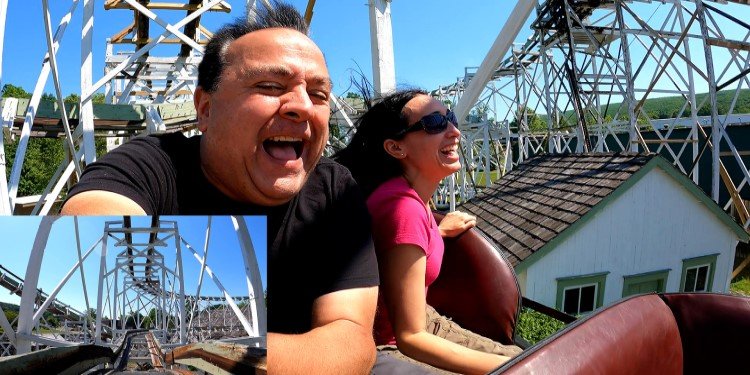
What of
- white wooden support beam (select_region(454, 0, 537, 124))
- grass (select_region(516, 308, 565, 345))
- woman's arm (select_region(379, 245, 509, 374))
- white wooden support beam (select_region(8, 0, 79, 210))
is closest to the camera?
woman's arm (select_region(379, 245, 509, 374))

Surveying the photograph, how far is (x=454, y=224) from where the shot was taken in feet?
7.69

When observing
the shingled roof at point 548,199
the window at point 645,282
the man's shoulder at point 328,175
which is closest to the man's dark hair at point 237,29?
the man's shoulder at point 328,175

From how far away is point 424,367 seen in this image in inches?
61.5

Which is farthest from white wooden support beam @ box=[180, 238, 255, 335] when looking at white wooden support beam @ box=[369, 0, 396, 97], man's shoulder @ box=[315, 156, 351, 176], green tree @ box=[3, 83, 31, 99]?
green tree @ box=[3, 83, 31, 99]

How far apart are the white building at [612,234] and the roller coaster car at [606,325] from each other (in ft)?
8.82

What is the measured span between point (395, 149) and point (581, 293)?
15.2 feet

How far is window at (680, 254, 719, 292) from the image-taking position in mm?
6207

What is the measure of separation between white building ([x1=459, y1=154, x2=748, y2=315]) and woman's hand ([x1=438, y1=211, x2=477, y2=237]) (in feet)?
9.12

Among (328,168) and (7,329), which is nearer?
(7,329)

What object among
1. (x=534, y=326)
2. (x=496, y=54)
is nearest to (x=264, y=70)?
(x=496, y=54)

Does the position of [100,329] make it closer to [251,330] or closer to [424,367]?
[251,330]

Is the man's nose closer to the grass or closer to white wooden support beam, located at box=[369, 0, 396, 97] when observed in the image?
white wooden support beam, located at box=[369, 0, 396, 97]

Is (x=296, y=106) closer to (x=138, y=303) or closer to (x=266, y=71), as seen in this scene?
(x=266, y=71)

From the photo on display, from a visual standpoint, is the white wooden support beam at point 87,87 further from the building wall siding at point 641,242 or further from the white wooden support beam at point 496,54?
the building wall siding at point 641,242
